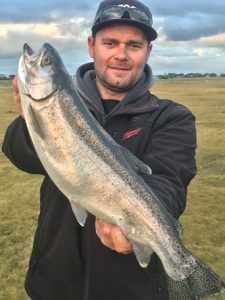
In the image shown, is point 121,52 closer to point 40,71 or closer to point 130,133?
point 130,133

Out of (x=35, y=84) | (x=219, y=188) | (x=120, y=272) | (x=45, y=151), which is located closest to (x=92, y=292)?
(x=120, y=272)

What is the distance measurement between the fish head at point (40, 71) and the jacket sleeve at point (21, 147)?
2.79 ft

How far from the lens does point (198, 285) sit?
161 inches

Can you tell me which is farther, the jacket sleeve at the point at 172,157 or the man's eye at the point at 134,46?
the man's eye at the point at 134,46

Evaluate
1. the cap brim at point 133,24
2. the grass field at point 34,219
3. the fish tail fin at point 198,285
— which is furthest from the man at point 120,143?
the grass field at point 34,219

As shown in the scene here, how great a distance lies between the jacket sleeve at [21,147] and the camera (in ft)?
15.5

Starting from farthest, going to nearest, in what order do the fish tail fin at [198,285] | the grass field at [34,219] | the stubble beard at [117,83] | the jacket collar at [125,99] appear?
the grass field at [34,219] < the stubble beard at [117,83] < the jacket collar at [125,99] < the fish tail fin at [198,285]

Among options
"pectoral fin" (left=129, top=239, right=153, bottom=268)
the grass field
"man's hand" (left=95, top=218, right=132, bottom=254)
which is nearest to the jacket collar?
"man's hand" (left=95, top=218, right=132, bottom=254)

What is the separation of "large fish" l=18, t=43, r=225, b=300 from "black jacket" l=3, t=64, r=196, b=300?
0.73m

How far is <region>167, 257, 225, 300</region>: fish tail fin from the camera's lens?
13.3ft

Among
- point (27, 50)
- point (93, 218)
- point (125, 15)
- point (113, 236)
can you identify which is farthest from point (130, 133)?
point (27, 50)

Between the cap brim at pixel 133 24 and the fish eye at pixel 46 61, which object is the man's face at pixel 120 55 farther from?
the fish eye at pixel 46 61

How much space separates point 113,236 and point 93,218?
3.36 ft

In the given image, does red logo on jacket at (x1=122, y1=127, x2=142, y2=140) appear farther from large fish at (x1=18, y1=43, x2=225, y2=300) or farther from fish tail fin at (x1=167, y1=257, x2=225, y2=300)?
fish tail fin at (x1=167, y1=257, x2=225, y2=300)
